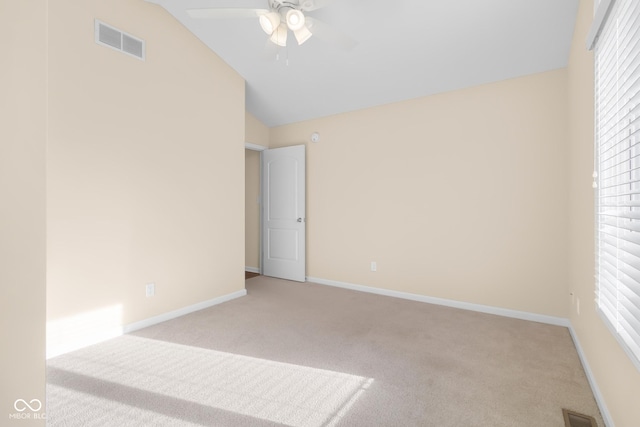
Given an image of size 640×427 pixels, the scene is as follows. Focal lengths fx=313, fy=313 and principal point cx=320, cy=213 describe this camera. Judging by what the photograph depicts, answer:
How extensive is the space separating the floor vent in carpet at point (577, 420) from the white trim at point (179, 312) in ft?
10.4

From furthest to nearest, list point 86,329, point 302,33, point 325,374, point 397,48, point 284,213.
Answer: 1. point 284,213
2. point 397,48
3. point 86,329
4. point 302,33
5. point 325,374

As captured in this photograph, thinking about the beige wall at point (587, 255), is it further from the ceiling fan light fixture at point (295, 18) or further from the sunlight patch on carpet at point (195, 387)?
the ceiling fan light fixture at point (295, 18)

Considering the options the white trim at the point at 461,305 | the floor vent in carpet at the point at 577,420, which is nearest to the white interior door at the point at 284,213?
the white trim at the point at 461,305

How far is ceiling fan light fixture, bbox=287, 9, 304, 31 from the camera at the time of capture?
2.17 metres

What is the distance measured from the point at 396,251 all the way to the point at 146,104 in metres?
3.18

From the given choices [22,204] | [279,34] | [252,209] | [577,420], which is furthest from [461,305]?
[22,204]

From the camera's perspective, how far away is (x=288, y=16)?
219 cm

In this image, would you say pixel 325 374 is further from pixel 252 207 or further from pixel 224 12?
pixel 252 207

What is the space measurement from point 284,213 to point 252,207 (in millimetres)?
843

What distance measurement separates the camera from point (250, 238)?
18.1 feet

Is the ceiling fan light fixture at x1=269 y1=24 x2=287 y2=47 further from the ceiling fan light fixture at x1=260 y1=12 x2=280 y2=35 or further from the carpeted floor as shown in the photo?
the carpeted floor

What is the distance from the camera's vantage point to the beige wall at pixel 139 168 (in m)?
2.43

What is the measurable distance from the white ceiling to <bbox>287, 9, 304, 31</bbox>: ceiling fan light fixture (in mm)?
736
